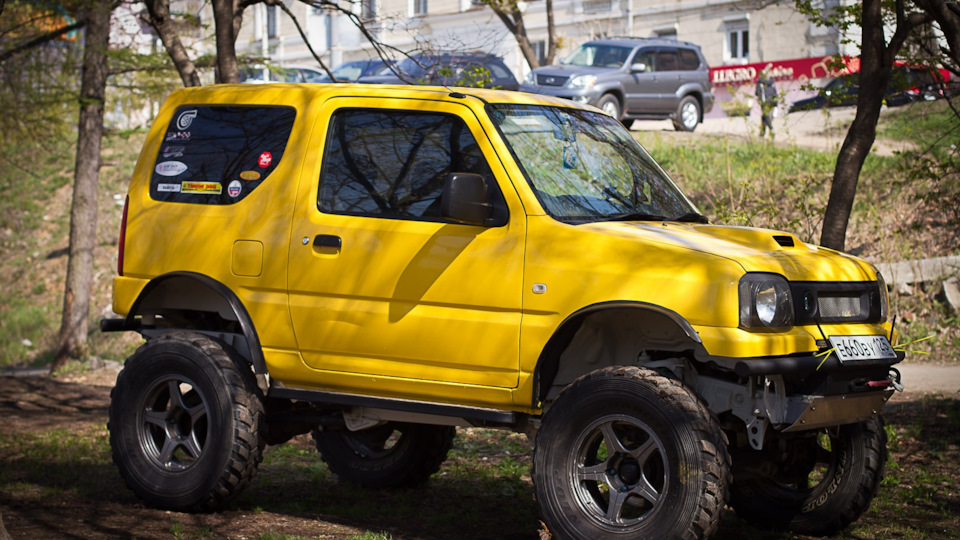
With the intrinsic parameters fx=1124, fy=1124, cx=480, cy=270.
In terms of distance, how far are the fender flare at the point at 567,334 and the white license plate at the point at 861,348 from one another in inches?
25.1

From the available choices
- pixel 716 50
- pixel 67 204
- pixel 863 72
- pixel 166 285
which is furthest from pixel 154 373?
pixel 716 50

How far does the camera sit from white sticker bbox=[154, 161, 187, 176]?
22.4 ft

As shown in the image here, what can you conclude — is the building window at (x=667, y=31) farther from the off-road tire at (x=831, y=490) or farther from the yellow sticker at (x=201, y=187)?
the off-road tire at (x=831, y=490)

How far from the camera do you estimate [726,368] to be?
4.97 metres

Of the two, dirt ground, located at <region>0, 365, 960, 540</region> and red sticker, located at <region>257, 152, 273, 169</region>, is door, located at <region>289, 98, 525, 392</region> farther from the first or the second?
dirt ground, located at <region>0, 365, 960, 540</region>

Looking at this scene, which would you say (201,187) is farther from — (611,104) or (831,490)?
(611,104)

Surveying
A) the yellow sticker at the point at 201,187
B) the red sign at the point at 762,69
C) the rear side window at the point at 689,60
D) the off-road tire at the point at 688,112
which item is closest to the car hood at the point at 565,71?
the off-road tire at the point at 688,112

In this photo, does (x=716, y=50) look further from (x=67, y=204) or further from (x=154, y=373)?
(x=154, y=373)

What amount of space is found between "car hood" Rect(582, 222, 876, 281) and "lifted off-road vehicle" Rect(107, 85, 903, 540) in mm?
18

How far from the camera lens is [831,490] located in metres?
5.86

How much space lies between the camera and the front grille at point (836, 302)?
5098 mm

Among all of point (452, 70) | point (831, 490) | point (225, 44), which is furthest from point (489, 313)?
point (452, 70)

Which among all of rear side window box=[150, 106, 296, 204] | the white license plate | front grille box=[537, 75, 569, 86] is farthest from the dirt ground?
front grille box=[537, 75, 569, 86]

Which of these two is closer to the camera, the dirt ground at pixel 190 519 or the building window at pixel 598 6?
the dirt ground at pixel 190 519
